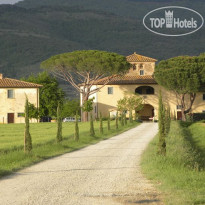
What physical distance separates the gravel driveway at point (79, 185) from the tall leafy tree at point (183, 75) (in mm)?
57131

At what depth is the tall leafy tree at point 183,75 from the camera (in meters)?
73.2

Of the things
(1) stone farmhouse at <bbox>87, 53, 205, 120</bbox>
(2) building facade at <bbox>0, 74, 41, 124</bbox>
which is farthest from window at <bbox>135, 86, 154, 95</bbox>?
(2) building facade at <bbox>0, 74, 41, 124</bbox>

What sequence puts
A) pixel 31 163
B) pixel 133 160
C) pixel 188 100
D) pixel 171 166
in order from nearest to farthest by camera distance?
1. pixel 171 166
2. pixel 31 163
3. pixel 133 160
4. pixel 188 100

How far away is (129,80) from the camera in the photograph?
84.3 m

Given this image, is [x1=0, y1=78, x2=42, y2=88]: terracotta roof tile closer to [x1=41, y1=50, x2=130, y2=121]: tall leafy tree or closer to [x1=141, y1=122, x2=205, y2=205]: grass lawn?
[x1=41, y1=50, x2=130, y2=121]: tall leafy tree

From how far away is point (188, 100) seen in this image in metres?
81.7

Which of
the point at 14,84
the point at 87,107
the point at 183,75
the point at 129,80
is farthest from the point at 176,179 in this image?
the point at 129,80

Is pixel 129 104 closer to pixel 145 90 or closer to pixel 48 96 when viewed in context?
pixel 145 90

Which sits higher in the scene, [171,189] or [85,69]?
[85,69]

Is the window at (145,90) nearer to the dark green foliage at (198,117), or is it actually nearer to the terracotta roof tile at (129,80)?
the terracotta roof tile at (129,80)

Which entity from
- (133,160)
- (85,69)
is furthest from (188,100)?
(133,160)

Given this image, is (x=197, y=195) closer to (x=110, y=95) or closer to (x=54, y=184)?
(x=54, y=184)

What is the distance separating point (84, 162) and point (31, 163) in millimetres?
1708

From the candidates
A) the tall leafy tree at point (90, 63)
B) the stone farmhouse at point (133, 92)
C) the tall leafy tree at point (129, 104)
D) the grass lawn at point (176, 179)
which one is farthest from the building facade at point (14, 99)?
the grass lawn at point (176, 179)
